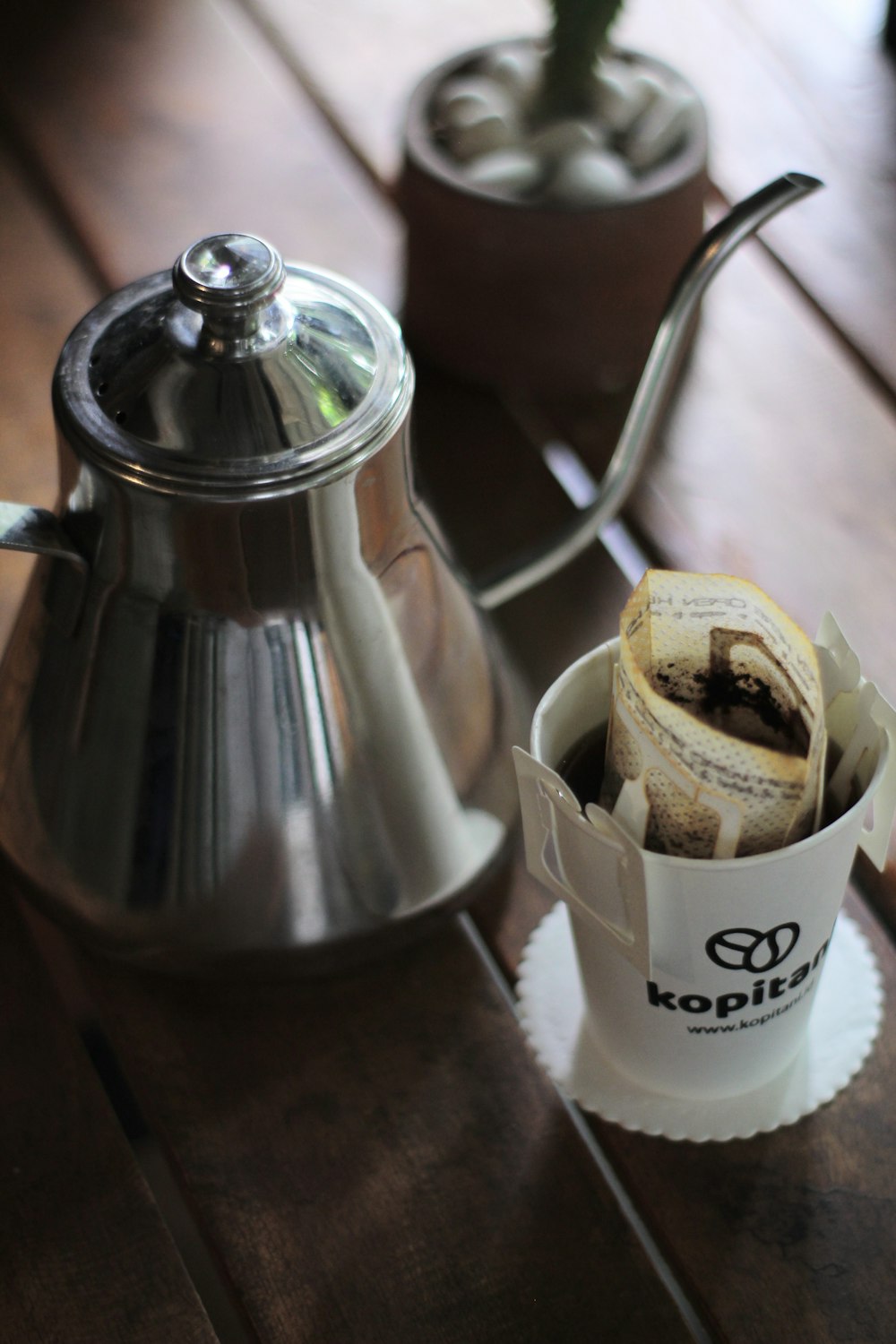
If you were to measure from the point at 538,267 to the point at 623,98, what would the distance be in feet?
0.27

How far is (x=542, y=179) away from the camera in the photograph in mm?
525

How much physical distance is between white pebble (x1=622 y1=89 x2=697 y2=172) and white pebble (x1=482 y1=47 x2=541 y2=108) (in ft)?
0.16

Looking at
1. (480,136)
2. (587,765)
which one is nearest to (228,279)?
(587,765)

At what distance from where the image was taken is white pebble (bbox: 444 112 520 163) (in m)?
0.53

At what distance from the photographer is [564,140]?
52 centimetres

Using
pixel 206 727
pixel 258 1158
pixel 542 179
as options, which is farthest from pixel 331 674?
pixel 542 179

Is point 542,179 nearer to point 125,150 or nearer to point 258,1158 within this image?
point 125,150

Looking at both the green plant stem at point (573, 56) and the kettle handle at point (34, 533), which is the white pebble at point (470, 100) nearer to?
the green plant stem at point (573, 56)

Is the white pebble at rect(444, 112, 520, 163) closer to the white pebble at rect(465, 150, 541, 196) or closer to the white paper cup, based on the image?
the white pebble at rect(465, 150, 541, 196)

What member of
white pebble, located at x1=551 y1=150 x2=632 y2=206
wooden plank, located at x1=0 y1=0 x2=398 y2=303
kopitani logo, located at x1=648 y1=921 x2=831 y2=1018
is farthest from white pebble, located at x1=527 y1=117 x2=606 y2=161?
kopitani logo, located at x1=648 y1=921 x2=831 y2=1018

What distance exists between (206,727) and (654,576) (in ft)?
0.40

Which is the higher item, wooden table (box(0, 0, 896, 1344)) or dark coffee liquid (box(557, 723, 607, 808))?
dark coffee liquid (box(557, 723, 607, 808))

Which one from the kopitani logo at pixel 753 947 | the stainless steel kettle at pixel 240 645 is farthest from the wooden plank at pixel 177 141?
the kopitani logo at pixel 753 947

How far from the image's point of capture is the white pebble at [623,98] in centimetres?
54
